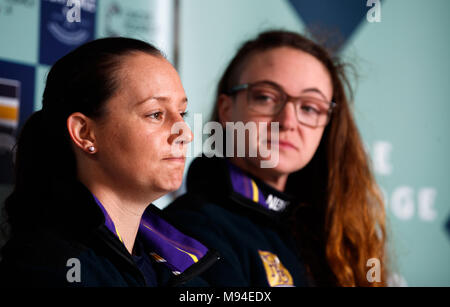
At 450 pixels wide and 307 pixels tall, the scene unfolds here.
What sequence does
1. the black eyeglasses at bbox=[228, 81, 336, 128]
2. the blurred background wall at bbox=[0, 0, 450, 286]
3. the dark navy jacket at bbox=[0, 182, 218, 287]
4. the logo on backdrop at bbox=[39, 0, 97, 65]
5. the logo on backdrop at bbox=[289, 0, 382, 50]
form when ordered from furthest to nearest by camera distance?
the logo on backdrop at bbox=[289, 0, 382, 50]
the blurred background wall at bbox=[0, 0, 450, 286]
the logo on backdrop at bbox=[39, 0, 97, 65]
the black eyeglasses at bbox=[228, 81, 336, 128]
the dark navy jacket at bbox=[0, 182, 218, 287]

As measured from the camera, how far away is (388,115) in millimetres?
1919

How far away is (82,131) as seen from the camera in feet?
2.37

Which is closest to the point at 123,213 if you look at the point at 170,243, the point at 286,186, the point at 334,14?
the point at 170,243

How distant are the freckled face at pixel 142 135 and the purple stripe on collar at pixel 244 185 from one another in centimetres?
36

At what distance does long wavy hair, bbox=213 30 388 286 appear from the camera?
3.82ft

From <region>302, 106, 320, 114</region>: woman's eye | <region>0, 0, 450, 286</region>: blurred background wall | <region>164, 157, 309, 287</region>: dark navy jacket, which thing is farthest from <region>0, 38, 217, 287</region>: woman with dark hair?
<region>0, 0, 450, 286</region>: blurred background wall

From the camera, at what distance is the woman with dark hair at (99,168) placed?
674mm

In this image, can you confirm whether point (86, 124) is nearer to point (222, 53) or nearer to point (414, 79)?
point (222, 53)

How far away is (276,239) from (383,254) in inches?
12.9

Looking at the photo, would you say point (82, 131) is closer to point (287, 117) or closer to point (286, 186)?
point (287, 117)

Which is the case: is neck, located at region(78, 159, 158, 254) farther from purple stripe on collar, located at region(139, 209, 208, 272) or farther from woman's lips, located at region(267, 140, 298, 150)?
woman's lips, located at region(267, 140, 298, 150)

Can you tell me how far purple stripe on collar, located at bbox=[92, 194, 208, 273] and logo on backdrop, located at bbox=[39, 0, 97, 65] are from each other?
563mm
